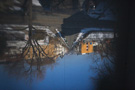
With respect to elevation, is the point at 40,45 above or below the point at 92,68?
above

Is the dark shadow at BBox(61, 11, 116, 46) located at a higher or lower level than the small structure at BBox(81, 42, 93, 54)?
higher

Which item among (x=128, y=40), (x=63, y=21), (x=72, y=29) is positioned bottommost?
(x=128, y=40)

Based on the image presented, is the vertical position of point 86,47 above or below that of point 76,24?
below

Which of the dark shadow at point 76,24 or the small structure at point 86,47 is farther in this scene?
the small structure at point 86,47

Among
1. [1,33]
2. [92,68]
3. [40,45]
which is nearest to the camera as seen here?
[1,33]

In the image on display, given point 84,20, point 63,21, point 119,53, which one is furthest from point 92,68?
point 63,21

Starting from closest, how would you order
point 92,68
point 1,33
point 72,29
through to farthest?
point 1,33 → point 72,29 → point 92,68

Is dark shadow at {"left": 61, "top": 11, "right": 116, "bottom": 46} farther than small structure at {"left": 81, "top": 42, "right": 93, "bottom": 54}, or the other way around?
small structure at {"left": 81, "top": 42, "right": 93, "bottom": 54}

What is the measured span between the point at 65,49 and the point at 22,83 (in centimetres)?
218

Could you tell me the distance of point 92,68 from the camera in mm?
3547

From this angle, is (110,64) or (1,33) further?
(110,64)

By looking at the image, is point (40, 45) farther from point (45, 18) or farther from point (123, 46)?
point (123, 46)

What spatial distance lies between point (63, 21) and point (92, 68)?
2.44 m

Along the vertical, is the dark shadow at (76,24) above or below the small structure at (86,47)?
above
